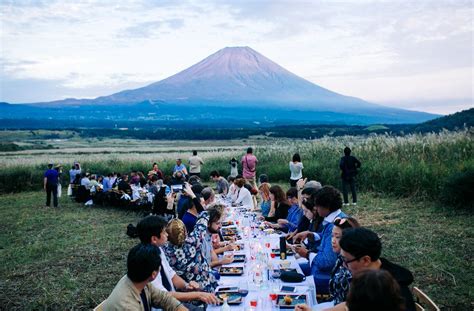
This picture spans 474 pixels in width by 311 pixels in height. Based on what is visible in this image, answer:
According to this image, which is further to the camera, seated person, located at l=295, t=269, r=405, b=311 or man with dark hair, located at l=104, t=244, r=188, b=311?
man with dark hair, located at l=104, t=244, r=188, b=311

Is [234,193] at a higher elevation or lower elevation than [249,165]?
lower

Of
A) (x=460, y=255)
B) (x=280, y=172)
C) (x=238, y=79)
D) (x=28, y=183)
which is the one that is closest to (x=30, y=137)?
(x=28, y=183)

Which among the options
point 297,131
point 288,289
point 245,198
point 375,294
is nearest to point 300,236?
point 288,289

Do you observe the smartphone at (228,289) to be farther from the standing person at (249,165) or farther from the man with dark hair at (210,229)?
the standing person at (249,165)

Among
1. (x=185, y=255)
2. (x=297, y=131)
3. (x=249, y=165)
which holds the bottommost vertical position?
(x=185, y=255)

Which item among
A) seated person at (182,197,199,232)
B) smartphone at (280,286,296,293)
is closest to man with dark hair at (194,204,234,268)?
seated person at (182,197,199,232)

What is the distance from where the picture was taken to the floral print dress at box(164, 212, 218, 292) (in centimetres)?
431

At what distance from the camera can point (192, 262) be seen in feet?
14.6

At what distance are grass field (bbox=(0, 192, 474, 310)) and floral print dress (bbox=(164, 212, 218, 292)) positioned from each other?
254 centimetres

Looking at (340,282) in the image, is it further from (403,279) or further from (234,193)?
(234,193)

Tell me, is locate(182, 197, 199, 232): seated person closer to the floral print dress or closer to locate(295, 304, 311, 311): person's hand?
the floral print dress

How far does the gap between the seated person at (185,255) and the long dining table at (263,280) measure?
0.83ft

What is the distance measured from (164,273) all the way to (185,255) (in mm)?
419

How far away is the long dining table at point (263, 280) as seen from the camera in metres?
3.74
